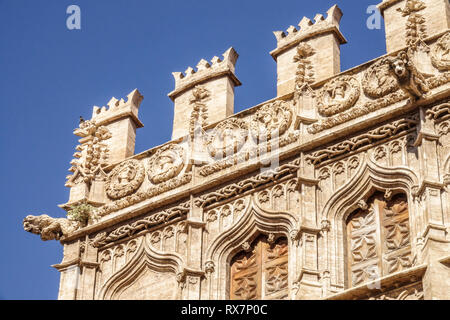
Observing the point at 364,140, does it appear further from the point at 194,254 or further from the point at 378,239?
the point at 194,254

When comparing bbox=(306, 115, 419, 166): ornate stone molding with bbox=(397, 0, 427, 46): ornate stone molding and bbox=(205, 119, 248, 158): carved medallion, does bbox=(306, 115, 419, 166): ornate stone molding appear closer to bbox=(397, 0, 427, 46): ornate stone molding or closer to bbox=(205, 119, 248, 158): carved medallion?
bbox=(397, 0, 427, 46): ornate stone molding

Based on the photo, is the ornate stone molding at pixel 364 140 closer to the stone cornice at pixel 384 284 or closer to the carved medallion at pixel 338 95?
the carved medallion at pixel 338 95

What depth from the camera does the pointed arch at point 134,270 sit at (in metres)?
26.7

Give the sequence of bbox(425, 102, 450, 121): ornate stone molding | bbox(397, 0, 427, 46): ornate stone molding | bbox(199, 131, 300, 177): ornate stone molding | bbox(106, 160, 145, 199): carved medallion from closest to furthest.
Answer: bbox(425, 102, 450, 121): ornate stone molding → bbox(397, 0, 427, 46): ornate stone molding → bbox(199, 131, 300, 177): ornate stone molding → bbox(106, 160, 145, 199): carved medallion

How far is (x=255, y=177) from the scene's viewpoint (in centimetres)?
2634

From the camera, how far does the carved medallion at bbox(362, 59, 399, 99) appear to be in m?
25.7

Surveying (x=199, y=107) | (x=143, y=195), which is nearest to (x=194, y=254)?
(x=143, y=195)

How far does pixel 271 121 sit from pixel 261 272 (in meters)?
2.61

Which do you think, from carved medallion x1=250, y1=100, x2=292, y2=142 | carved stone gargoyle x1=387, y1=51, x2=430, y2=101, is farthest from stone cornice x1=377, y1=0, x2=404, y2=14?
carved medallion x1=250, y1=100, x2=292, y2=142

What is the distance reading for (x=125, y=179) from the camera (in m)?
28.1

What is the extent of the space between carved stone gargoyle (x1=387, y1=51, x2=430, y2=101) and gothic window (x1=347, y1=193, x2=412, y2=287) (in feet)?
5.26

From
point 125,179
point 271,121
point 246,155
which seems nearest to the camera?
point 246,155
